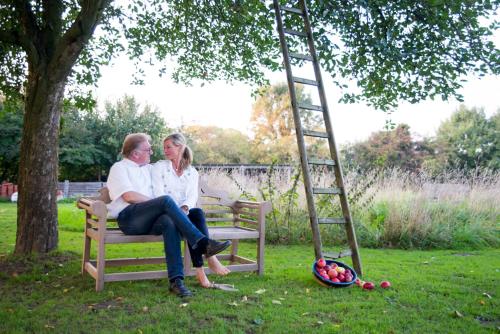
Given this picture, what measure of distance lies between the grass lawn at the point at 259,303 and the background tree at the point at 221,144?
1030 inches

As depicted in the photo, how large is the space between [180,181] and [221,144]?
2924cm

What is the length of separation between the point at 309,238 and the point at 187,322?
4073 mm

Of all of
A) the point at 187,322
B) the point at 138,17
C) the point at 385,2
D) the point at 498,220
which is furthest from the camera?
the point at 498,220

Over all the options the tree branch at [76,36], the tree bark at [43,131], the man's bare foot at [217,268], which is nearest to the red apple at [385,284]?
the man's bare foot at [217,268]

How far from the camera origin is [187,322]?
269cm

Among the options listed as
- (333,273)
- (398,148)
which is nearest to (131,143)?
(333,273)

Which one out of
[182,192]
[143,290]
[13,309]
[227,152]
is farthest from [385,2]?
[227,152]

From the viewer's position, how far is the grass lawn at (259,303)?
2.65 meters

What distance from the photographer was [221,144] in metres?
33.0

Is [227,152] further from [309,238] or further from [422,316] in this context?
[422,316]

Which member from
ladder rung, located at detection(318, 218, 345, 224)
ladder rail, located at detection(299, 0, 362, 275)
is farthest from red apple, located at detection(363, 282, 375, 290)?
ladder rung, located at detection(318, 218, 345, 224)

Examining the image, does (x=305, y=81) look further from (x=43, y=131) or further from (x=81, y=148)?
(x=81, y=148)

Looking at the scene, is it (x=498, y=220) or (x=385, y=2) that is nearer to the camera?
(x=385, y=2)

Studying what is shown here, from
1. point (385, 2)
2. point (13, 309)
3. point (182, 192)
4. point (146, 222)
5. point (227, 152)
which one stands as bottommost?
point (13, 309)
